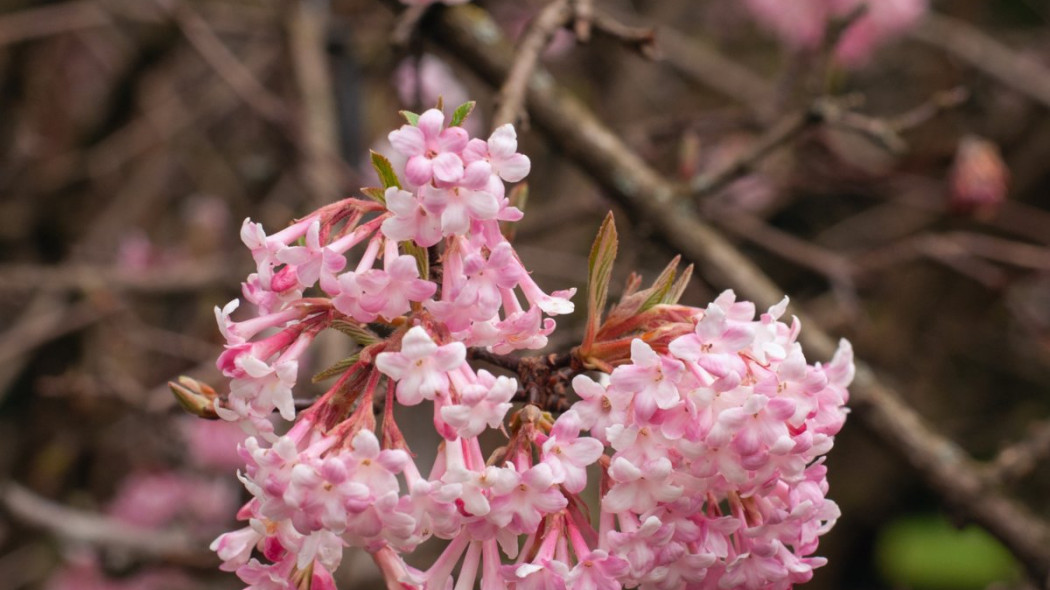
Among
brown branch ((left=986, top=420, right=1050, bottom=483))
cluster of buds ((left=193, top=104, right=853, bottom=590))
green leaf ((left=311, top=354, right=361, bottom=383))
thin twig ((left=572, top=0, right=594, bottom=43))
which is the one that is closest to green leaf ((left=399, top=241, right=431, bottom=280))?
cluster of buds ((left=193, top=104, right=853, bottom=590))

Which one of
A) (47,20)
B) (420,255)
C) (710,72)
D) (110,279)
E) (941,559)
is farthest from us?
(941,559)

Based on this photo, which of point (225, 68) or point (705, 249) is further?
point (225, 68)

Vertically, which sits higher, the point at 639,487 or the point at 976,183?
the point at 976,183

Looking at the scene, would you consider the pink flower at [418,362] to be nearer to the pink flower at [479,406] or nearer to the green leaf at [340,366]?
the pink flower at [479,406]

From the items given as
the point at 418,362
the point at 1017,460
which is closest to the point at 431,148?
the point at 418,362

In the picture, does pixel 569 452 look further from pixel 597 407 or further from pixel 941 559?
pixel 941 559

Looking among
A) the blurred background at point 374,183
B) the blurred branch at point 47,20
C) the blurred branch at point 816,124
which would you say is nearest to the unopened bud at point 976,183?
the blurred background at point 374,183

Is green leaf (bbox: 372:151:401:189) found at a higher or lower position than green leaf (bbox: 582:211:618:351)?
lower

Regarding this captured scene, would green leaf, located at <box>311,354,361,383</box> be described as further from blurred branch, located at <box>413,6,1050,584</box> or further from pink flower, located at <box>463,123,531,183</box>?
blurred branch, located at <box>413,6,1050,584</box>
